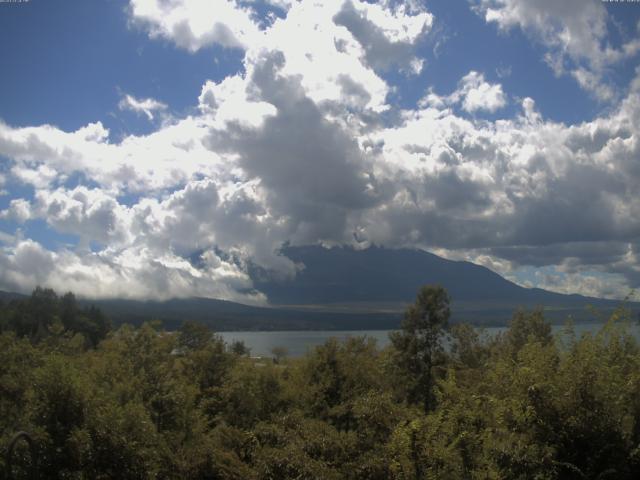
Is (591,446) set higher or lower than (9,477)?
higher

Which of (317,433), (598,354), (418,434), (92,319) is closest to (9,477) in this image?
(317,433)

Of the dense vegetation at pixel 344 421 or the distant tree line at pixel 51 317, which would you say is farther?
the distant tree line at pixel 51 317

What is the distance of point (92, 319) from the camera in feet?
411

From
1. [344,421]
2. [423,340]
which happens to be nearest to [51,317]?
[423,340]

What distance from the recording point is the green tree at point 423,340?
38.7 metres

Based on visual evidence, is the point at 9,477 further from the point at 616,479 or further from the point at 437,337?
the point at 437,337

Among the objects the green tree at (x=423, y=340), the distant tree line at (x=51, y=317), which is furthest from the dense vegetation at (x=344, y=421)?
the distant tree line at (x=51, y=317)

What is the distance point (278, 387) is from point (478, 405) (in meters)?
14.9

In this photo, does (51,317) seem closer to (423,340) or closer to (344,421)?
(423,340)

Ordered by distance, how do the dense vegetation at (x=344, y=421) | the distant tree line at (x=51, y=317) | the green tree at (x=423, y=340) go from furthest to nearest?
the distant tree line at (x=51, y=317)
the green tree at (x=423, y=340)
the dense vegetation at (x=344, y=421)

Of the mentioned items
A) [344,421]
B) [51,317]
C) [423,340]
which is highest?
[423,340]

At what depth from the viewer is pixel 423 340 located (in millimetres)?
39094

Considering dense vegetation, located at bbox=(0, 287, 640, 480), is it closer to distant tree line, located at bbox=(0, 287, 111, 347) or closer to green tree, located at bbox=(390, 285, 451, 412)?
green tree, located at bbox=(390, 285, 451, 412)

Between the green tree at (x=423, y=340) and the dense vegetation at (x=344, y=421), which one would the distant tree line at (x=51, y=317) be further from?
the dense vegetation at (x=344, y=421)
